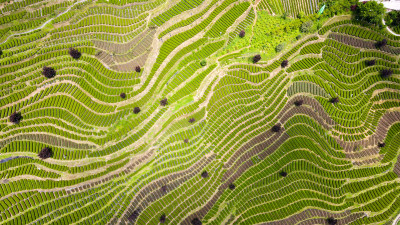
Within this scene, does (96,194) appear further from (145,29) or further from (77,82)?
(145,29)

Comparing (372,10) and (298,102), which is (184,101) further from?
(372,10)

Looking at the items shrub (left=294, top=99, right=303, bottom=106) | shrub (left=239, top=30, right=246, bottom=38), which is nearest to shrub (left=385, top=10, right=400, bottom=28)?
shrub (left=294, top=99, right=303, bottom=106)

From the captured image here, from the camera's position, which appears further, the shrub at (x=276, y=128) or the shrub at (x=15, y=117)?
the shrub at (x=276, y=128)

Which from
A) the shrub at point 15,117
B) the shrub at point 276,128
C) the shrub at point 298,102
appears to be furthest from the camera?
the shrub at point 298,102

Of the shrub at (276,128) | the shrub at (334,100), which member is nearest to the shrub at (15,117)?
the shrub at (276,128)

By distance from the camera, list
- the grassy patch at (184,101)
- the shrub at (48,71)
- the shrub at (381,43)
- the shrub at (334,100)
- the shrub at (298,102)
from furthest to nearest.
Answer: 1. the shrub at (381,43)
2. the shrub at (334,100)
3. the shrub at (298,102)
4. the grassy patch at (184,101)
5. the shrub at (48,71)

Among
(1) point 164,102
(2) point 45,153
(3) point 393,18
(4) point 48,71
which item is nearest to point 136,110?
(1) point 164,102

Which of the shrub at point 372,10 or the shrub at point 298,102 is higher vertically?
the shrub at point 372,10

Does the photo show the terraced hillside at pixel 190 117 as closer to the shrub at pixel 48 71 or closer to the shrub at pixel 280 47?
the shrub at pixel 48 71
